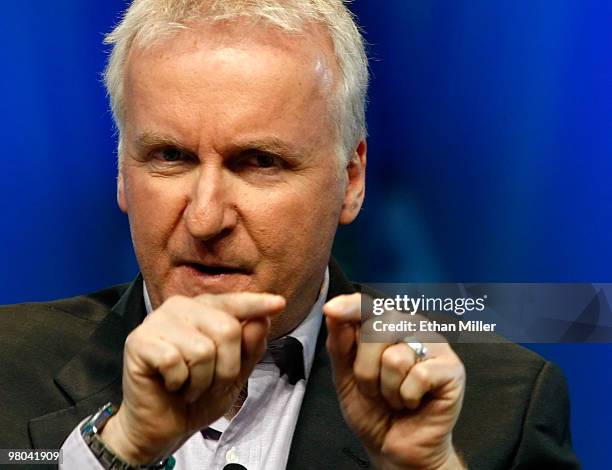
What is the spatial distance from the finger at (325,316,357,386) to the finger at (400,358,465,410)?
0.08 meters

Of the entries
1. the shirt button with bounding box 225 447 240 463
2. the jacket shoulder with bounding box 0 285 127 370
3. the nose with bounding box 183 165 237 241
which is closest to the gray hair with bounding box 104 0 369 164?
the nose with bounding box 183 165 237 241

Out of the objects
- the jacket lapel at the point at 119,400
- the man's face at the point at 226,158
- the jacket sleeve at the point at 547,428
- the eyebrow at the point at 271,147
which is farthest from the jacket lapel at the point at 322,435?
the eyebrow at the point at 271,147

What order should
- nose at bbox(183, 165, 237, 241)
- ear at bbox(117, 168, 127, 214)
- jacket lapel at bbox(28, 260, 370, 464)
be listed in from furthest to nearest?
ear at bbox(117, 168, 127, 214)
jacket lapel at bbox(28, 260, 370, 464)
nose at bbox(183, 165, 237, 241)

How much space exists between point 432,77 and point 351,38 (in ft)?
0.78

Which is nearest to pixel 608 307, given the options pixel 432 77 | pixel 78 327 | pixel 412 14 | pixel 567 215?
pixel 567 215

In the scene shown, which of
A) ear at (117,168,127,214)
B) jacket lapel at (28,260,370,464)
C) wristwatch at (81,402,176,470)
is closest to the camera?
wristwatch at (81,402,176,470)

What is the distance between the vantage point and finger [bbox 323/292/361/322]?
3.67 ft

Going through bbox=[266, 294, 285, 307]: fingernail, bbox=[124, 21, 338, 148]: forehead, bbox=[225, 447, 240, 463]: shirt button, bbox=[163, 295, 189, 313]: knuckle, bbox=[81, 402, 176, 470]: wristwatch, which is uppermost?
bbox=[124, 21, 338, 148]: forehead

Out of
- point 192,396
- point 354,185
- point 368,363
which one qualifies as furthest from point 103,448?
point 354,185

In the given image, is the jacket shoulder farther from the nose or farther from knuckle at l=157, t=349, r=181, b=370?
knuckle at l=157, t=349, r=181, b=370

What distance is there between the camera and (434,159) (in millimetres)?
1832

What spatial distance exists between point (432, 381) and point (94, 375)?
2.17ft

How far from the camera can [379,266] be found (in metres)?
1.85

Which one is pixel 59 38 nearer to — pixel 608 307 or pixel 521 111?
pixel 521 111
